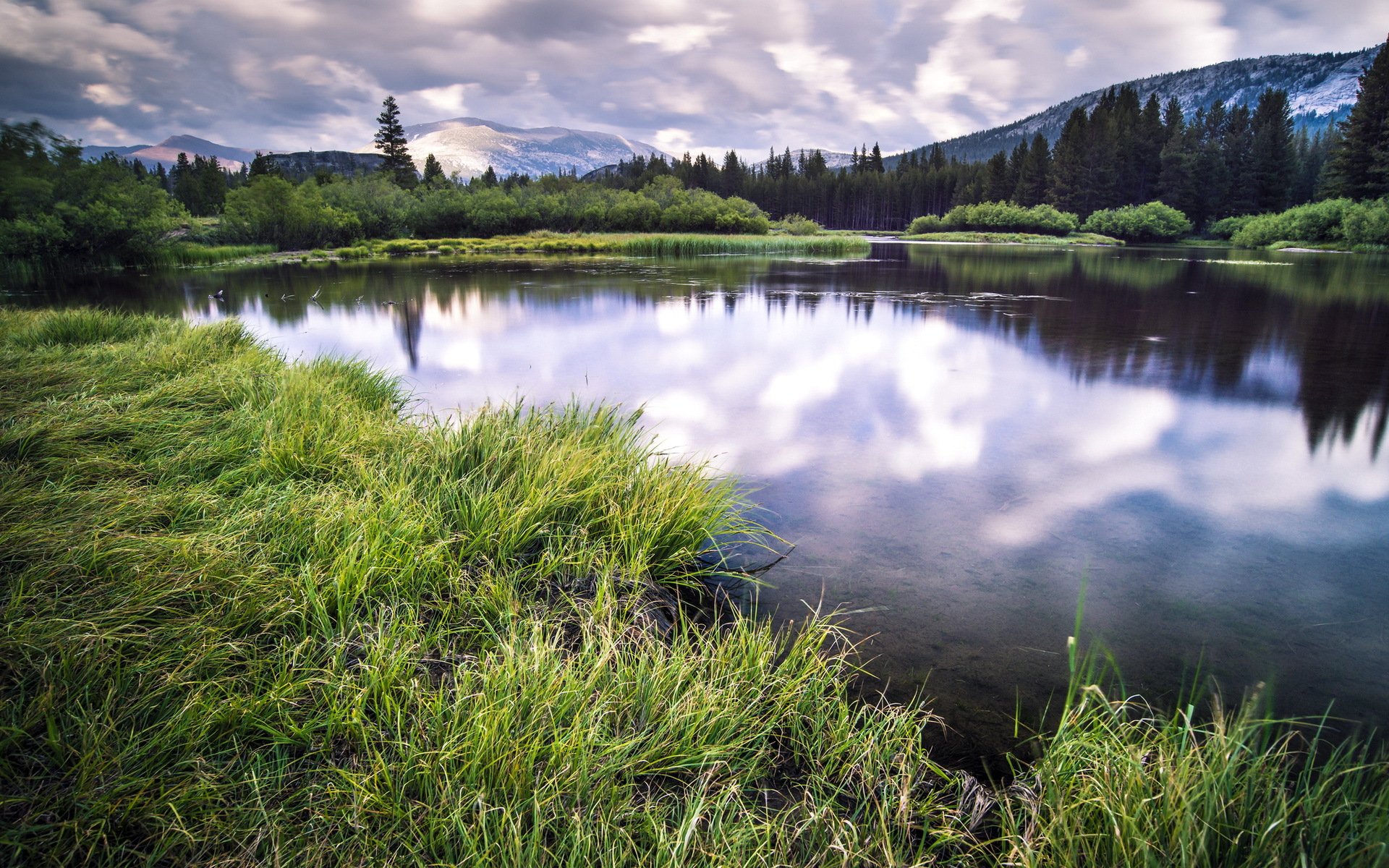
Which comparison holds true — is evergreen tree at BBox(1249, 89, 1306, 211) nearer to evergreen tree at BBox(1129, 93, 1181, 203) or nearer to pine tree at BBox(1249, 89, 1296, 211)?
pine tree at BBox(1249, 89, 1296, 211)

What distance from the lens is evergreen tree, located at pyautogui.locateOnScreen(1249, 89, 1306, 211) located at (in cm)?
6097

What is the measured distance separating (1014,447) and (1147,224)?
65276 mm

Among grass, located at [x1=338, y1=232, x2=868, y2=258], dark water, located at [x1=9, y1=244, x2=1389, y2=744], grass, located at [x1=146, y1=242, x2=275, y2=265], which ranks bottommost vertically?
dark water, located at [x1=9, y1=244, x2=1389, y2=744]

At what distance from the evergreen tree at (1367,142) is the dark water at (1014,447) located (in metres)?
43.0

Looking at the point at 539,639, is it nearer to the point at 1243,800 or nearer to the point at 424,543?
the point at 424,543

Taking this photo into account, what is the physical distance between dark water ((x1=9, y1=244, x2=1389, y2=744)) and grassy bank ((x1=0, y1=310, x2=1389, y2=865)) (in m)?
0.64

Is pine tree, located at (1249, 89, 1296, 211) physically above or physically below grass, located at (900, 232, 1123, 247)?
above

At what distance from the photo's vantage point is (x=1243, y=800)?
1.89 m

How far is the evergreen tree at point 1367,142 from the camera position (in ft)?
153

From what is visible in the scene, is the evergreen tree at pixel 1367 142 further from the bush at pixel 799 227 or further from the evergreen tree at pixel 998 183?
the bush at pixel 799 227

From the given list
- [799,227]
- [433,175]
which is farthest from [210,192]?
[799,227]

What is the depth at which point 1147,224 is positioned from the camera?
2286 inches

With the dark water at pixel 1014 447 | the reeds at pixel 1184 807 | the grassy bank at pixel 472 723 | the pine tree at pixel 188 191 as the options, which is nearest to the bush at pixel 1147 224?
the dark water at pixel 1014 447

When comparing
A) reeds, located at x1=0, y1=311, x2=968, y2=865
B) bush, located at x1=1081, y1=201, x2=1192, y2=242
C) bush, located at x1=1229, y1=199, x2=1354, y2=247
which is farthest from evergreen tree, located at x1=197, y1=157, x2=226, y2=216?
bush, located at x1=1229, y1=199, x2=1354, y2=247
